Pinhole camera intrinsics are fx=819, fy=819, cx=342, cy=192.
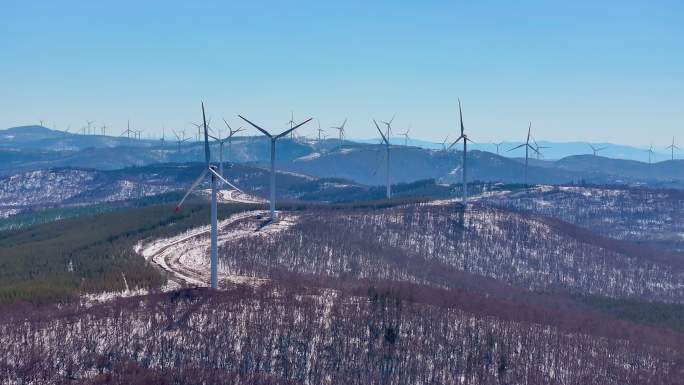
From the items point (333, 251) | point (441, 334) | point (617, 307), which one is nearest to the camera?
point (441, 334)

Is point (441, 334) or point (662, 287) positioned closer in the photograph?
point (441, 334)

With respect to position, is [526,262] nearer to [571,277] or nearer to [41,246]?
[571,277]

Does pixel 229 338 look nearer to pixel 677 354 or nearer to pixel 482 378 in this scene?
pixel 482 378

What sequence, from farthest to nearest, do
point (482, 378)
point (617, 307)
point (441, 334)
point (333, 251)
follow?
point (333, 251), point (617, 307), point (441, 334), point (482, 378)

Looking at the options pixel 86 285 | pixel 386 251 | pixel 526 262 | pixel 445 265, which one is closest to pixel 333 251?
pixel 386 251

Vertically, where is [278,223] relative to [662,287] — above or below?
above

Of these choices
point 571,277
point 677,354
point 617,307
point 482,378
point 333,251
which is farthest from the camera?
point 571,277

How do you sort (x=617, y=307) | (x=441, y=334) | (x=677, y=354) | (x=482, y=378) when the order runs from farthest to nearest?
(x=617, y=307) → (x=677, y=354) → (x=441, y=334) → (x=482, y=378)

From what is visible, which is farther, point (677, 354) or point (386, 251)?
point (386, 251)

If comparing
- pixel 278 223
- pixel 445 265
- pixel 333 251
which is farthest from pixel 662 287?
pixel 278 223
